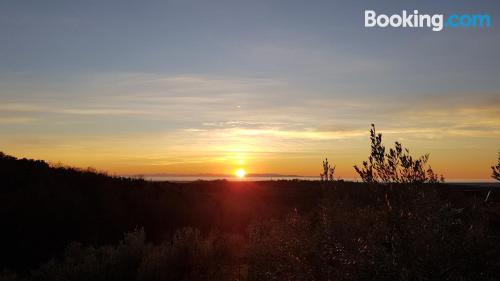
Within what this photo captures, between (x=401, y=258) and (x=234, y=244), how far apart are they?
9588 mm

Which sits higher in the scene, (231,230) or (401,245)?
(401,245)

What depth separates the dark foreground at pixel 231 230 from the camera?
522 centimetres

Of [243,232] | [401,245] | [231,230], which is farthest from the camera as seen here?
[231,230]

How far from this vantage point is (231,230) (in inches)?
804

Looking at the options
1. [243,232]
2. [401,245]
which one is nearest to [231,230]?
[243,232]

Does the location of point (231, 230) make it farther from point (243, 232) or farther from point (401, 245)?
point (401, 245)

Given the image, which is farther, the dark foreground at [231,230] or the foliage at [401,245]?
the dark foreground at [231,230]

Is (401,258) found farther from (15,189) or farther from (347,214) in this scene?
(15,189)

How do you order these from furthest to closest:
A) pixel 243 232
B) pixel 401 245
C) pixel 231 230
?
pixel 231 230
pixel 243 232
pixel 401 245

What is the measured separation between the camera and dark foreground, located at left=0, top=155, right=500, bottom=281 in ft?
17.1

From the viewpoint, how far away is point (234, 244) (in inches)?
561

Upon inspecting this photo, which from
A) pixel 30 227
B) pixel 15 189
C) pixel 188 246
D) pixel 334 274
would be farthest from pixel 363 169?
pixel 15 189

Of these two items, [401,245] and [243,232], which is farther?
[243,232]

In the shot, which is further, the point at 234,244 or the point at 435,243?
the point at 234,244
